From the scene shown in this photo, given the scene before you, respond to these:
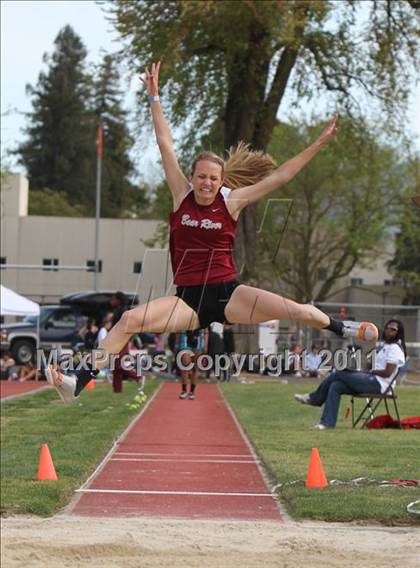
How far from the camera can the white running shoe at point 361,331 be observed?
6.58 m

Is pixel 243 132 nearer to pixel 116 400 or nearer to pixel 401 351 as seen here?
pixel 116 400

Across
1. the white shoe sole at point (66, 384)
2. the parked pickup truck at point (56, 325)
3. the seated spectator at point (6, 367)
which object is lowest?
the seated spectator at point (6, 367)

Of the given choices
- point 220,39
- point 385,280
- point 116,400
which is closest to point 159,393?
point 116,400

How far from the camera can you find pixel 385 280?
64.9 meters

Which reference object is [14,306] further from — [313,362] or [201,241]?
→ [201,241]

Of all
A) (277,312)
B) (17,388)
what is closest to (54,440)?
(277,312)

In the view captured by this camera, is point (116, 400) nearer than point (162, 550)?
No

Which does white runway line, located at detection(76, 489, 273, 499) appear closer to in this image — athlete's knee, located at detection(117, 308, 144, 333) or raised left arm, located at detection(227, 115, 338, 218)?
athlete's knee, located at detection(117, 308, 144, 333)

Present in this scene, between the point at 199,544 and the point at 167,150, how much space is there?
271 centimetres

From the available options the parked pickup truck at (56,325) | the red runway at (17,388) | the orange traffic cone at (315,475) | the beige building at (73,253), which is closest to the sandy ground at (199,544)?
the orange traffic cone at (315,475)

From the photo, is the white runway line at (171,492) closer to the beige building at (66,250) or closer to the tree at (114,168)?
the beige building at (66,250)

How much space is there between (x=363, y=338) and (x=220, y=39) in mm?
22711

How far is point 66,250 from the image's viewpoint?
194 feet

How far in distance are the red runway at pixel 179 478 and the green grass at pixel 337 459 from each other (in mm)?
270
